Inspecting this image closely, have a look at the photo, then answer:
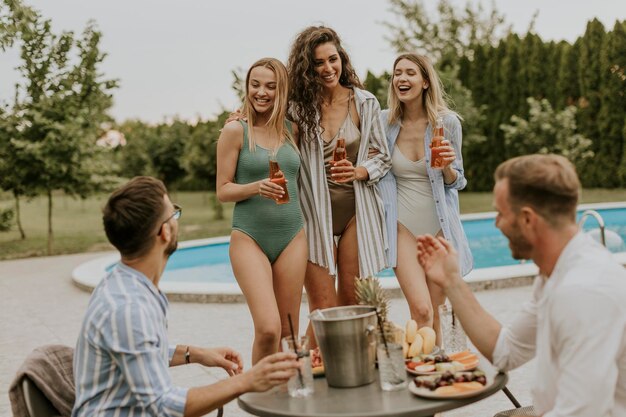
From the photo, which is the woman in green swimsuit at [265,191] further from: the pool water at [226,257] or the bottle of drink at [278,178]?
the pool water at [226,257]

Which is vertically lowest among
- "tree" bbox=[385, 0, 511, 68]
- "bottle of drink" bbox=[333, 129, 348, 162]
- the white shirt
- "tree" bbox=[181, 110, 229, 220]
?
"tree" bbox=[181, 110, 229, 220]

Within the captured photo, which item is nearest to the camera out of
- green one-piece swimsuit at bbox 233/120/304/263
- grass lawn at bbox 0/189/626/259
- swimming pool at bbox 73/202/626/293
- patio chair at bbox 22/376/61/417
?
patio chair at bbox 22/376/61/417

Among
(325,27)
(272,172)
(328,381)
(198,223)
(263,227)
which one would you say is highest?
(325,27)

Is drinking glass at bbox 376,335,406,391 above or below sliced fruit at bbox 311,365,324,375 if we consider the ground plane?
above

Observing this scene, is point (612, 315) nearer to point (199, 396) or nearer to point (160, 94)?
point (199, 396)

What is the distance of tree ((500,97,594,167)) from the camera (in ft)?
63.4

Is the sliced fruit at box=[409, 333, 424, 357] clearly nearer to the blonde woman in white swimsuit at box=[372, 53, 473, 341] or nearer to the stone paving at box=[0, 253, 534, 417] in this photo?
the blonde woman in white swimsuit at box=[372, 53, 473, 341]

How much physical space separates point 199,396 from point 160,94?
31.6 m

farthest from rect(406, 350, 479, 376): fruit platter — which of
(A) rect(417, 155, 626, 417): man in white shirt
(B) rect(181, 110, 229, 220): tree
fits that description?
(B) rect(181, 110, 229, 220): tree

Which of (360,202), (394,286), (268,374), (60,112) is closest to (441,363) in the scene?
(268,374)

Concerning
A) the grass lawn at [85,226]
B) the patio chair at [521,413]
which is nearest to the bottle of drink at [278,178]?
the patio chair at [521,413]

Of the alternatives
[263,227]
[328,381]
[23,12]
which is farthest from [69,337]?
[328,381]

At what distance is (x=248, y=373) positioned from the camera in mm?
2256

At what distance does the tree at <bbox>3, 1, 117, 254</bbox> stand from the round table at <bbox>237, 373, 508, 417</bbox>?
38.0 feet
